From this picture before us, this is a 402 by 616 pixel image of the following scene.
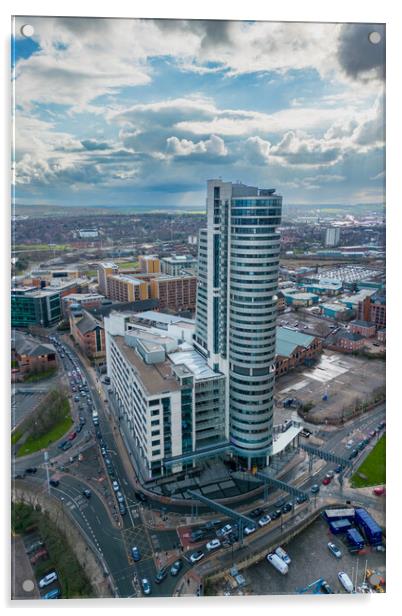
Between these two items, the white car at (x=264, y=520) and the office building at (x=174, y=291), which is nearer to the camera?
the white car at (x=264, y=520)

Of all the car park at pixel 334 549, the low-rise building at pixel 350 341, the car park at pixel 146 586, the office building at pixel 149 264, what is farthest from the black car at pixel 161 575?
the office building at pixel 149 264

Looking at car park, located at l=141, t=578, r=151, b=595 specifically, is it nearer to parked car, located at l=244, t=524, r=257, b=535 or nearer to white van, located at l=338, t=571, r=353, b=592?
parked car, located at l=244, t=524, r=257, b=535

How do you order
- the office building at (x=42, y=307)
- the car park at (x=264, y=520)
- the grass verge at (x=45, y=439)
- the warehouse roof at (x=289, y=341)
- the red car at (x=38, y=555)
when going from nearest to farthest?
the red car at (x=38, y=555)
the car park at (x=264, y=520)
the grass verge at (x=45, y=439)
the warehouse roof at (x=289, y=341)
the office building at (x=42, y=307)

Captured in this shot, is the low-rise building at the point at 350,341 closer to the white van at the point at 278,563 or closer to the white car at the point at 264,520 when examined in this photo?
the white car at the point at 264,520

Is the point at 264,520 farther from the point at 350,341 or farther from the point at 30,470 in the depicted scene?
the point at 350,341

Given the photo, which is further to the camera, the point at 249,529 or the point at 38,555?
the point at 249,529

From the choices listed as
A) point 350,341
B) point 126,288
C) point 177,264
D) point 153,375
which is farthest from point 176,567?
point 177,264

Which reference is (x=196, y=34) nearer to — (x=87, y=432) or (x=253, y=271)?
(x=253, y=271)

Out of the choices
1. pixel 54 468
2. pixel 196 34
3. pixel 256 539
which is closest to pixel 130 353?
pixel 54 468
